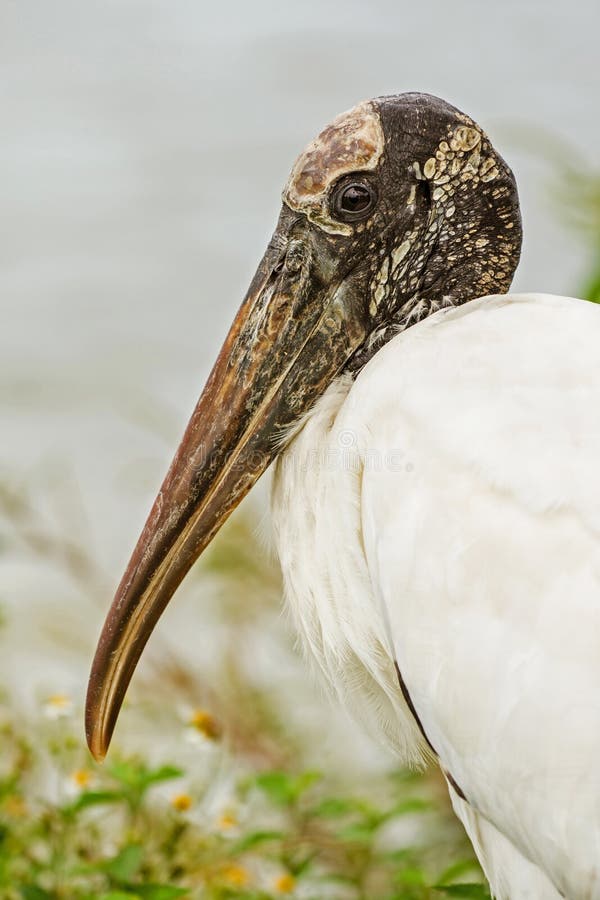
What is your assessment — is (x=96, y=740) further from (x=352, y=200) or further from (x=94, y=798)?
(x=352, y=200)

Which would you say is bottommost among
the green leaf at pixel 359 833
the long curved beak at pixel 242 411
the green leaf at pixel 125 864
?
the green leaf at pixel 125 864

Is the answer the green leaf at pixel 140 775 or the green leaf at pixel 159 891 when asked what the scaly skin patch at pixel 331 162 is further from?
the green leaf at pixel 159 891

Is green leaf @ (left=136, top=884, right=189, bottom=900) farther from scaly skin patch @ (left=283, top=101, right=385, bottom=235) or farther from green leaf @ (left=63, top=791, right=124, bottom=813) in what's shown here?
scaly skin patch @ (left=283, top=101, right=385, bottom=235)

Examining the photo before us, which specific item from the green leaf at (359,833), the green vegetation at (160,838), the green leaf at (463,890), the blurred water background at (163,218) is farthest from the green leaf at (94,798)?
the blurred water background at (163,218)

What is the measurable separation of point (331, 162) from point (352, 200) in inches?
3.0

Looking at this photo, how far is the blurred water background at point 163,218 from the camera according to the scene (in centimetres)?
482


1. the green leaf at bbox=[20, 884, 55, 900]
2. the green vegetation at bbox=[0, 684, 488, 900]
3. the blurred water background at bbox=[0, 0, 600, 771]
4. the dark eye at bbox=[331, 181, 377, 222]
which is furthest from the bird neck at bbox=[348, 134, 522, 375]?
the blurred water background at bbox=[0, 0, 600, 771]

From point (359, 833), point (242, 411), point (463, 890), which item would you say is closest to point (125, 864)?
point (359, 833)

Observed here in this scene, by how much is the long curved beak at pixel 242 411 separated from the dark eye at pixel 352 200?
0.07 metres

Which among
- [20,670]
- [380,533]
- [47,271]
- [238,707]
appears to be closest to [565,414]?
[380,533]

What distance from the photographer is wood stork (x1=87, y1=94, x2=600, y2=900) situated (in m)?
2.05

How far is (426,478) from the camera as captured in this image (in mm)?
2174

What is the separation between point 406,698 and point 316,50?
331 inches

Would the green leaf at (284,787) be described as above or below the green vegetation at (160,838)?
above
